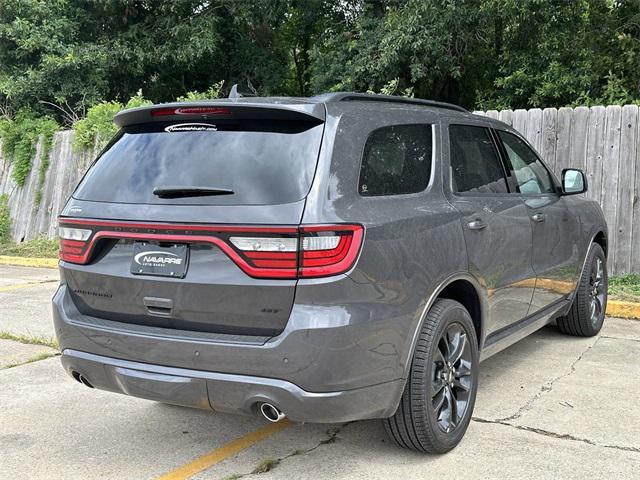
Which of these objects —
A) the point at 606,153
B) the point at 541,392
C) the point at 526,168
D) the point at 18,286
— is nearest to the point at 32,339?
the point at 18,286

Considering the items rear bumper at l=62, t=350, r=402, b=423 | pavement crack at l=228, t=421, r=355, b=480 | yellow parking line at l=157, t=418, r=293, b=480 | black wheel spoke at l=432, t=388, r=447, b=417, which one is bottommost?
yellow parking line at l=157, t=418, r=293, b=480

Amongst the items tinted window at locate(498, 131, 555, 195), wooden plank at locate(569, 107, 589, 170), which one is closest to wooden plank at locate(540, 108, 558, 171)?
wooden plank at locate(569, 107, 589, 170)

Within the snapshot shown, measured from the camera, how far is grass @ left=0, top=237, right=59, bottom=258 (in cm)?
1154

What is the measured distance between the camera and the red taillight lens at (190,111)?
3.17m

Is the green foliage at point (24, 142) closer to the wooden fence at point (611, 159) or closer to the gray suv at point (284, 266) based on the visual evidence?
the wooden fence at point (611, 159)

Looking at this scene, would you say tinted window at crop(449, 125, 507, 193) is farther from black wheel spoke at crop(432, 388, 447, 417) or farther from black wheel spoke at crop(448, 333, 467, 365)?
black wheel spoke at crop(432, 388, 447, 417)

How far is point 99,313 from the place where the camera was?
130 inches

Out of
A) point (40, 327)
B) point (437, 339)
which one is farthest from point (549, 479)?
point (40, 327)

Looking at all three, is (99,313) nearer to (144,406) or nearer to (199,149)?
(199,149)

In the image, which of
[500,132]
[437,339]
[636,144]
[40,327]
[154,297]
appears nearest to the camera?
[154,297]

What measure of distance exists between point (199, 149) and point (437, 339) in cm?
148

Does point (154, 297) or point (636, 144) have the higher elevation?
point (636, 144)

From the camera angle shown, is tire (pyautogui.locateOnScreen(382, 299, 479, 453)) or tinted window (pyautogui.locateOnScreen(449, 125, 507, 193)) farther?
tinted window (pyautogui.locateOnScreen(449, 125, 507, 193))

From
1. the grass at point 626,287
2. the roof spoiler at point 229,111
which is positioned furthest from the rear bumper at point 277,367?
the grass at point 626,287
